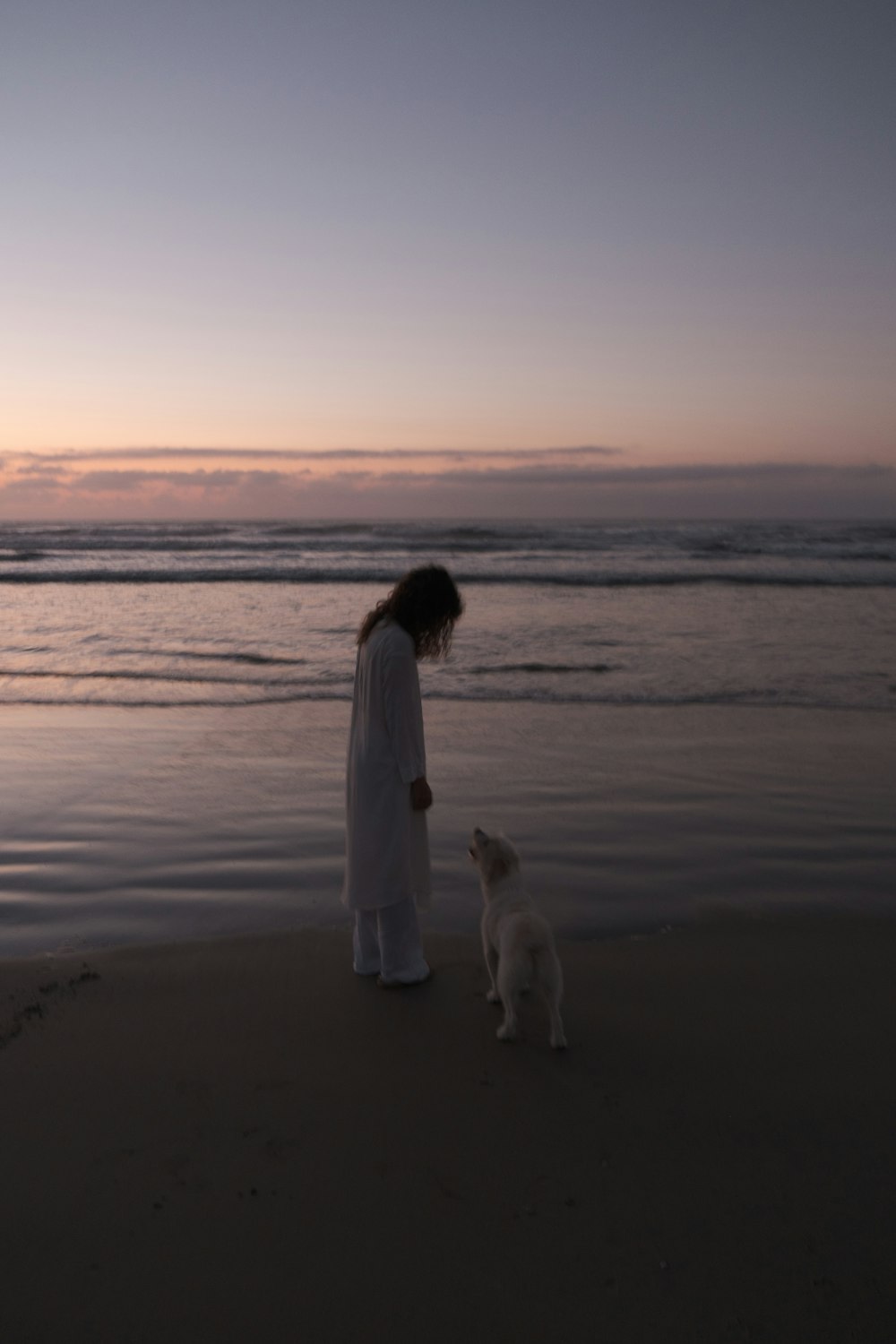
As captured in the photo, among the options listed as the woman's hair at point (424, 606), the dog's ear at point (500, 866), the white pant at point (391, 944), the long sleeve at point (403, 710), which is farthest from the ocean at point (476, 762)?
the woman's hair at point (424, 606)

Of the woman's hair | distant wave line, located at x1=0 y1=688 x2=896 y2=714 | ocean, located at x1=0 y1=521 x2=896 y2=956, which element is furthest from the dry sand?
distant wave line, located at x1=0 y1=688 x2=896 y2=714

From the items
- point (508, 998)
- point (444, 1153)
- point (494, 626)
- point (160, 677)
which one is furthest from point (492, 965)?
point (494, 626)

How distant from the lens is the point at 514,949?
3080mm

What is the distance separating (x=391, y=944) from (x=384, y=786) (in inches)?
25.8

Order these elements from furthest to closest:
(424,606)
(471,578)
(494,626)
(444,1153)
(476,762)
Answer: (471,578) → (494,626) → (476,762) → (424,606) → (444,1153)

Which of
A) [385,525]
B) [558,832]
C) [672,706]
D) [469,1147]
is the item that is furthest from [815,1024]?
[385,525]

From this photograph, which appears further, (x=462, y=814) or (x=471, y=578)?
(x=471, y=578)

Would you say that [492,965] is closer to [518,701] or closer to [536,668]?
[518,701]

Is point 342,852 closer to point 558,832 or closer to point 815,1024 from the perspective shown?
point 558,832

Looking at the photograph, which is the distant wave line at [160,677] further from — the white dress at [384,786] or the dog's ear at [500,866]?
the dog's ear at [500,866]

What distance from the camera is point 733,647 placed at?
12086 millimetres

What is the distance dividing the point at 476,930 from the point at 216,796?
2.63 metres

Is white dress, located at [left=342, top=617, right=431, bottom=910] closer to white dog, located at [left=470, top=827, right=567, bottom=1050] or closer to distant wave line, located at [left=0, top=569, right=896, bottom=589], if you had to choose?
white dog, located at [left=470, top=827, right=567, bottom=1050]

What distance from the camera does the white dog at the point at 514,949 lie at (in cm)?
307
